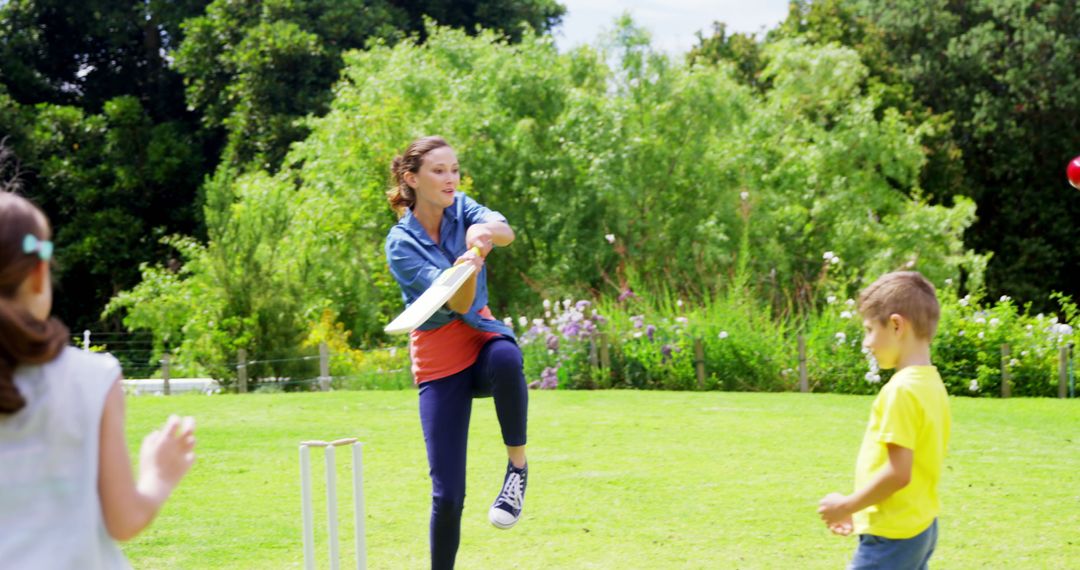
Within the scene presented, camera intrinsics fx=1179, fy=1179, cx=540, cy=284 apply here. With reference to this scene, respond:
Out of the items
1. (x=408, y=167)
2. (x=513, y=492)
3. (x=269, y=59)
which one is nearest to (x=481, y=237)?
(x=408, y=167)

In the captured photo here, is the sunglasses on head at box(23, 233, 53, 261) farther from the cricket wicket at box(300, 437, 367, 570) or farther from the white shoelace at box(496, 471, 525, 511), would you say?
the white shoelace at box(496, 471, 525, 511)

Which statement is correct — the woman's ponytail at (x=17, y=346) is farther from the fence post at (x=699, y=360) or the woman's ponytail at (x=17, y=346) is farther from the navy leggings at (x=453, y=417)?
the fence post at (x=699, y=360)

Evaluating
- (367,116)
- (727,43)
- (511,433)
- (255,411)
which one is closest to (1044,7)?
(727,43)

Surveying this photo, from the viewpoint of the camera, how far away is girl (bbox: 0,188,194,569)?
224cm

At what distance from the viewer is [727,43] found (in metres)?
38.7

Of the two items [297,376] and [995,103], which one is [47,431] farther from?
[995,103]

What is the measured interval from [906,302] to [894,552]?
28.3 inches

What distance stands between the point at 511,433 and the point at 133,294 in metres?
23.6

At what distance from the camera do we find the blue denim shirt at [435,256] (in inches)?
194

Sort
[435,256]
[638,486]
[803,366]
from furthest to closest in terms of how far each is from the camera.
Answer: [803,366] < [638,486] < [435,256]

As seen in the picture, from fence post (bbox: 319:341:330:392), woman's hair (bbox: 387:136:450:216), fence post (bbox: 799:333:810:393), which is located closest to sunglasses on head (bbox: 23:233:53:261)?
woman's hair (bbox: 387:136:450:216)

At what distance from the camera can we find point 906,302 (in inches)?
135

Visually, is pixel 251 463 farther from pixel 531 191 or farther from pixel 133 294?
pixel 133 294

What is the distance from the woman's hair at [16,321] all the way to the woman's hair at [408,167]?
2.87 metres
